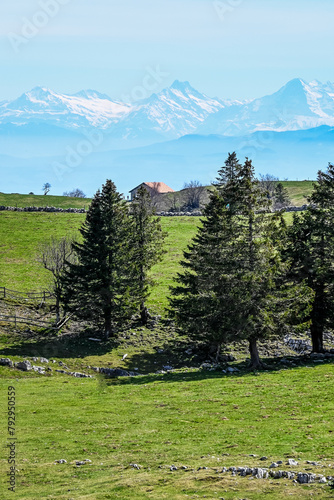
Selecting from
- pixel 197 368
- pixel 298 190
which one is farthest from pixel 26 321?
pixel 298 190

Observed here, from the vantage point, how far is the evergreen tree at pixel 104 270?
5478cm

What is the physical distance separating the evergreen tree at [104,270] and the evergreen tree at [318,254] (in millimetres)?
15649

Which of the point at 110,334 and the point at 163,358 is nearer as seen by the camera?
the point at 163,358

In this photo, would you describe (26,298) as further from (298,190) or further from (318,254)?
(298,190)

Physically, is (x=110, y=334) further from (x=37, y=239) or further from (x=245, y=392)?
(x=37, y=239)

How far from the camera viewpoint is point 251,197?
43.2m

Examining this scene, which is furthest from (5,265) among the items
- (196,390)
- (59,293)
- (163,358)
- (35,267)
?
(196,390)

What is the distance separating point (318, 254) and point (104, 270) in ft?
63.8

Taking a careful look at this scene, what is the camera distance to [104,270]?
181 feet

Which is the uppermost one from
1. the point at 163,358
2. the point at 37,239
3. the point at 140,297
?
the point at 37,239

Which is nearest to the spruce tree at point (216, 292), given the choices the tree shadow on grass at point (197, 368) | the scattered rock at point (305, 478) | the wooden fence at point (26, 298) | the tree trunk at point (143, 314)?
the tree shadow on grass at point (197, 368)

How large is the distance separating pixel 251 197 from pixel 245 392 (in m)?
14.8

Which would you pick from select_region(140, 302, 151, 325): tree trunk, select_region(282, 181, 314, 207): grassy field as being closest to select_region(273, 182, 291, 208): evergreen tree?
select_region(282, 181, 314, 207): grassy field

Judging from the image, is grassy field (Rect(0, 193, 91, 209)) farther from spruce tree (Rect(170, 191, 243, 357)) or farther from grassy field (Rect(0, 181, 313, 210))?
spruce tree (Rect(170, 191, 243, 357))
